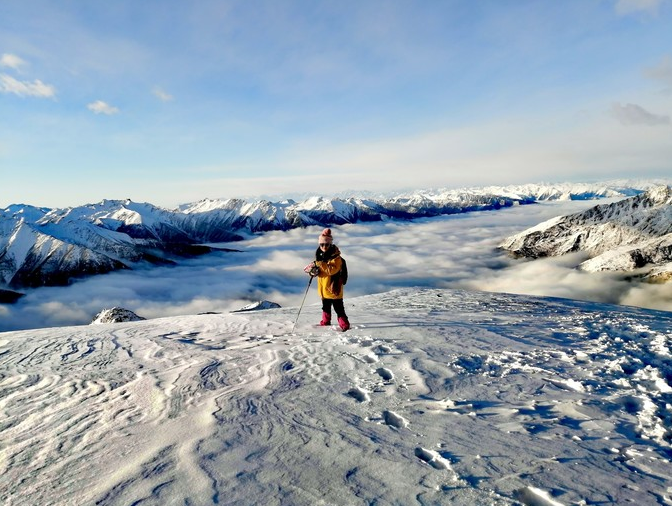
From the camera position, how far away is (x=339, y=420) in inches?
203

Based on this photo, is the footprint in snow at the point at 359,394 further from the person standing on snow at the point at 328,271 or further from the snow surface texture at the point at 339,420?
the person standing on snow at the point at 328,271

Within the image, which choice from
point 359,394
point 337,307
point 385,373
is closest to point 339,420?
point 359,394

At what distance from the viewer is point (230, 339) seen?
33.1ft

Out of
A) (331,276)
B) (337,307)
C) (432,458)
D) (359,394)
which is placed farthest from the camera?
(331,276)

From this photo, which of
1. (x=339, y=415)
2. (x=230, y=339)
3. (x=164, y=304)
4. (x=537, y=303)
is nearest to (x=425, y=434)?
(x=339, y=415)

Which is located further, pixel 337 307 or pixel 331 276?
pixel 331 276

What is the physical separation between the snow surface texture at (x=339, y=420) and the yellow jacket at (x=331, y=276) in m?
2.09

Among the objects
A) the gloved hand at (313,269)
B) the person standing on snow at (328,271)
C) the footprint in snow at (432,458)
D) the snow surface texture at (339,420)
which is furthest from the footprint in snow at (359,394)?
the gloved hand at (313,269)

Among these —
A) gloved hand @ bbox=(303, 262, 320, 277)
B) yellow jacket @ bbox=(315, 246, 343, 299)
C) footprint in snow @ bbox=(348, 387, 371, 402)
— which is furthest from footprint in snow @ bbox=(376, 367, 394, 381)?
gloved hand @ bbox=(303, 262, 320, 277)

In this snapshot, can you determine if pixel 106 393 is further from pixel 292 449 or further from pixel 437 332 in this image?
pixel 437 332

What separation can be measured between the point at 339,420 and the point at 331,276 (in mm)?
6917

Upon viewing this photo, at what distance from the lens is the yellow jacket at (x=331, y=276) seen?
38.3 feet

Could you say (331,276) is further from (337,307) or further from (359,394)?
(359,394)

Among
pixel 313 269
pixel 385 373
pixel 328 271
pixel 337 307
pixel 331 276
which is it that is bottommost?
pixel 385 373
